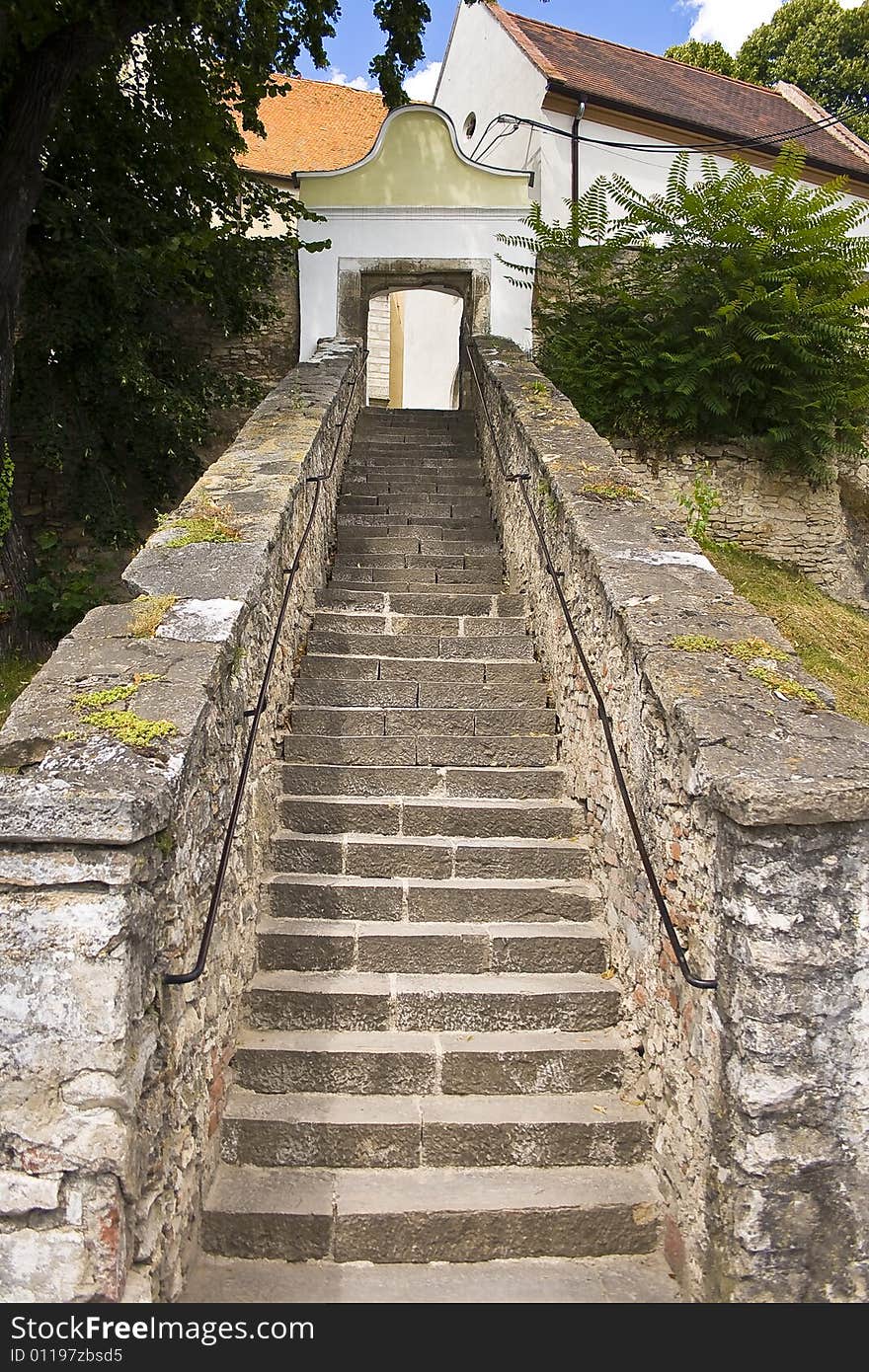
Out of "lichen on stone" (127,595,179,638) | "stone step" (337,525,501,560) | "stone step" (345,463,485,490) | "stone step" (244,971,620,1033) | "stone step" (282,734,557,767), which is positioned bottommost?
"stone step" (244,971,620,1033)

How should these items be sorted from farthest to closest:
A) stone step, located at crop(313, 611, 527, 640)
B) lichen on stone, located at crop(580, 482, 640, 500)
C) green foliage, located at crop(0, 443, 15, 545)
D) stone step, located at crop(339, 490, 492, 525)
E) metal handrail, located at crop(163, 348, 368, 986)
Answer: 1. stone step, located at crop(339, 490, 492, 525)
2. green foliage, located at crop(0, 443, 15, 545)
3. stone step, located at crop(313, 611, 527, 640)
4. lichen on stone, located at crop(580, 482, 640, 500)
5. metal handrail, located at crop(163, 348, 368, 986)

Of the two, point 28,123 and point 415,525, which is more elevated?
point 28,123

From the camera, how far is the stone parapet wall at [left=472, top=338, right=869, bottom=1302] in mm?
2705

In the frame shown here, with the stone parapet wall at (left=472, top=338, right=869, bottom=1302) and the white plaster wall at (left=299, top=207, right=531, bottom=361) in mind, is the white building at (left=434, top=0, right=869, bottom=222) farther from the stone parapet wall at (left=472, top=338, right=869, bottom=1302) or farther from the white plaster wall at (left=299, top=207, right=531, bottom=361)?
the stone parapet wall at (left=472, top=338, right=869, bottom=1302)

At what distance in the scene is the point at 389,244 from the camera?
10.6 metres

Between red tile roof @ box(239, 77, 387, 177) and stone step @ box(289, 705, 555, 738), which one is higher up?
red tile roof @ box(239, 77, 387, 177)

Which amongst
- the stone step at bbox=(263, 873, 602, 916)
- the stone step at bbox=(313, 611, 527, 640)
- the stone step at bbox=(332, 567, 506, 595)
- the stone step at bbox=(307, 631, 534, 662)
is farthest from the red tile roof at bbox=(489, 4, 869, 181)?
the stone step at bbox=(263, 873, 602, 916)

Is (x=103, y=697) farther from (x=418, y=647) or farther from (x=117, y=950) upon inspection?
(x=418, y=647)

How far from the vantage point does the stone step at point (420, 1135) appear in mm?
3277

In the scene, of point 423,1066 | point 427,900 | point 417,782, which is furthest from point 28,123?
point 423,1066

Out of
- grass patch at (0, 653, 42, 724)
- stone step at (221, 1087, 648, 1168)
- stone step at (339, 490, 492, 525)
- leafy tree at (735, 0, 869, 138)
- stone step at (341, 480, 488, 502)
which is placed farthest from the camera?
leafy tree at (735, 0, 869, 138)

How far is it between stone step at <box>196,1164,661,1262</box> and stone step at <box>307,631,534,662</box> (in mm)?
2857

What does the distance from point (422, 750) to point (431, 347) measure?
17469mm
